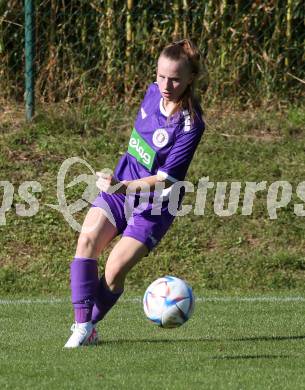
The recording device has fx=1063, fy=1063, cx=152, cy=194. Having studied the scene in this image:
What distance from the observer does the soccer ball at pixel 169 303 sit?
6.01 meters

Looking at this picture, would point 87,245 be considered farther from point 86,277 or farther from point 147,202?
point 147,202

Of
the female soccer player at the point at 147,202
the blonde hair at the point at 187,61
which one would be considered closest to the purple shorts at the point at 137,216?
the female soccer player at the point at 147,202

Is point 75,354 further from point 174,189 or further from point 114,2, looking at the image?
point 114,2

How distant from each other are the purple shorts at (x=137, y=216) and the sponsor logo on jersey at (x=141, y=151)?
0.22m

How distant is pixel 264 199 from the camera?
33.9 ft

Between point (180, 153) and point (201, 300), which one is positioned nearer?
point (180, 153)

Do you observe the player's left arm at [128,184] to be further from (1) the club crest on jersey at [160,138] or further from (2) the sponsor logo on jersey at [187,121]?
(2) the sponsor logo on jersey at [187,121]

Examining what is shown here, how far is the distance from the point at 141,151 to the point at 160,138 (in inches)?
6.4

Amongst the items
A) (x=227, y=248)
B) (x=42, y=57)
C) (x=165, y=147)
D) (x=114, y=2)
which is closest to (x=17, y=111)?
(x=42, y=57)

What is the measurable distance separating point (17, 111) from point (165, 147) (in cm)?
536

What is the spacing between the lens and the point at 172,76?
6.15 m

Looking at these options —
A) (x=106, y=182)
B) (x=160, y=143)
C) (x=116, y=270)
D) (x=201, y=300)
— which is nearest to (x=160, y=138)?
(x=160, y=143)

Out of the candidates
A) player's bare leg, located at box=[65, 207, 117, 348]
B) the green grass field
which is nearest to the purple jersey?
player's bare leg, located at box=[65, 207, 117, 348]

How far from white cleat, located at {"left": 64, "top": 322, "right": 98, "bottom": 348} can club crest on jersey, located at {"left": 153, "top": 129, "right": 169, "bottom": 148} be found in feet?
3.78
